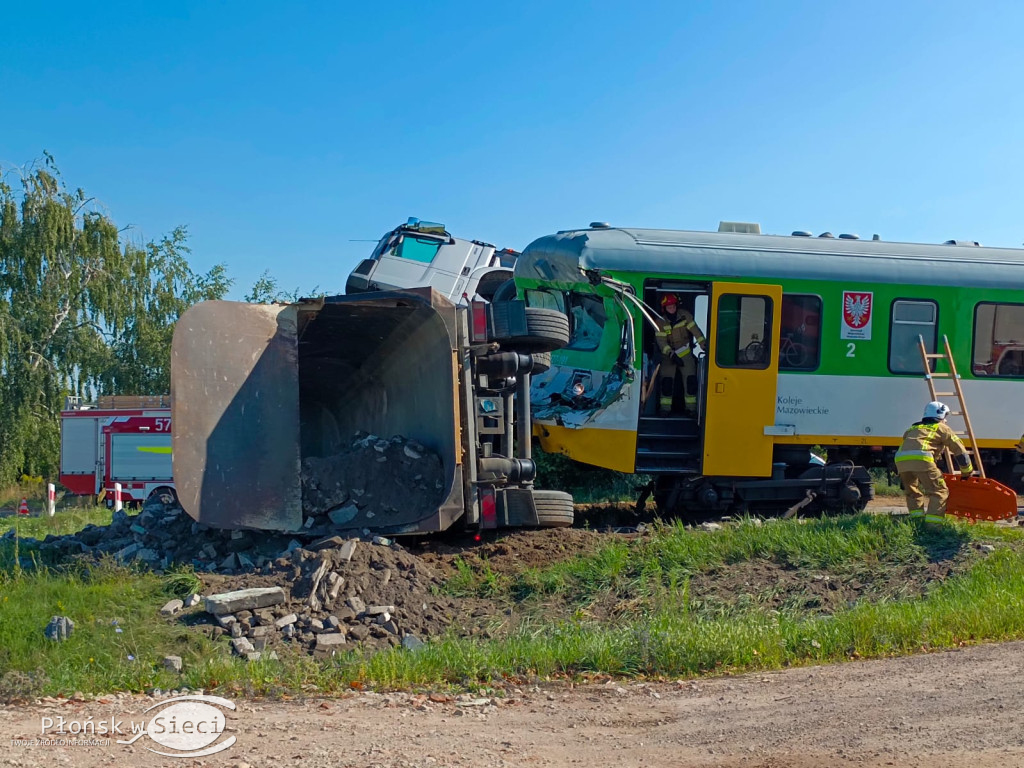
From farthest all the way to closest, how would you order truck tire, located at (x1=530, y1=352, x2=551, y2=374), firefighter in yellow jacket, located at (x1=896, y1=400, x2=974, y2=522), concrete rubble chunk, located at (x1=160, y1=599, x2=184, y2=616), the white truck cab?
the white truck cab
firefighter in yellow jacket, located at (x1=896, y1=400, x2=974, y2=522)
truck tire, located at (x1=530, y1=352, x2=551, y2=374)
concrete rubble chunk, located at (x1=160, y1=599, x2=184, y2=616)

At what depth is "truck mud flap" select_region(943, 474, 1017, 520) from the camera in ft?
27.8

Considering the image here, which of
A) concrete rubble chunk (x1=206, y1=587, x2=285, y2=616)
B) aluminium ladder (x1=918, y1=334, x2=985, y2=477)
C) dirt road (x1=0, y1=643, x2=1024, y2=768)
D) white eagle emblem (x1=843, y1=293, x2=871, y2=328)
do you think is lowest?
dirt road (x1=0, y1=643, x2=1024, y2=768)

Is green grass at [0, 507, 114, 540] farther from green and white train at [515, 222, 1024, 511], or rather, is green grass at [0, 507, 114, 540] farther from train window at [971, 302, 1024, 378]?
train window at [971, 302, 1024, 378]

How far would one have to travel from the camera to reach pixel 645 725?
448cm

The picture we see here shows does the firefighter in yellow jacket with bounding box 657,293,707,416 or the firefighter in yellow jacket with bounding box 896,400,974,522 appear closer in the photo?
the firefighter in yellow jacket with bounding box 896,400,974,522

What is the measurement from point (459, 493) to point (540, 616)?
1.32m

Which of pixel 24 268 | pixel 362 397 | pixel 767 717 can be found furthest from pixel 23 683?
pixel 24 268

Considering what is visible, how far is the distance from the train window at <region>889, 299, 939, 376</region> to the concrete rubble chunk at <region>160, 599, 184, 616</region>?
305 inches

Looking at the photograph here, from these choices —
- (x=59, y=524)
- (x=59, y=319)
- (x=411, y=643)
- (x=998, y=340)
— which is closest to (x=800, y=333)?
(x=998, y=340)

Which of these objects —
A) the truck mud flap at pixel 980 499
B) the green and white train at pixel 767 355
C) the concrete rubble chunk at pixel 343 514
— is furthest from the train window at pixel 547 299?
the truck mud flap at pixel 980 499

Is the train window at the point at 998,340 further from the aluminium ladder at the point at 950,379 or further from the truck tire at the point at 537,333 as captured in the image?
the truck tire at the point at 537,333

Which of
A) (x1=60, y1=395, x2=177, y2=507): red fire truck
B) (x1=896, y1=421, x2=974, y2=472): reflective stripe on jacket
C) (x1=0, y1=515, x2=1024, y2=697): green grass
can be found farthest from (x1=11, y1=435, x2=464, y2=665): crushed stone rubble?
(x1=60, y1=395, x2=177, y2=507): red fire truck

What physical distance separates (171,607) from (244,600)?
1.69 feet

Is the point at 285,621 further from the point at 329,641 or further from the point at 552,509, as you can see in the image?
the point at 552,509
